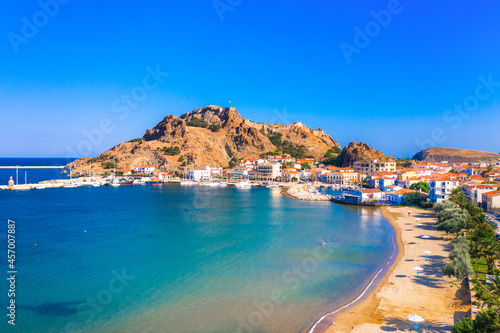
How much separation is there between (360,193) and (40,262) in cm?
4311

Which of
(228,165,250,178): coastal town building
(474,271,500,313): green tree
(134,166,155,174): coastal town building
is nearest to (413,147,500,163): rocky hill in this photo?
(228,165,250,178): coastal town building

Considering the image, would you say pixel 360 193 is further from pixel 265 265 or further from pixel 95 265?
pixel 95 265

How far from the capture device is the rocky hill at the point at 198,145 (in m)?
101

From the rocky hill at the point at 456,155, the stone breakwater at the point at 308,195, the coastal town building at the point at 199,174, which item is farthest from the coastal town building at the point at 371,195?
the rocky hill at the point at 456,155

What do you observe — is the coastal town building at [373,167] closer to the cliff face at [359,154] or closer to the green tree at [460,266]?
the cliff face at [359,154]

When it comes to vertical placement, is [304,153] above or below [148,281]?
above

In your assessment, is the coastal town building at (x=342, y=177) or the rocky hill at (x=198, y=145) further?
the rocky hill at (x=198, y=145)

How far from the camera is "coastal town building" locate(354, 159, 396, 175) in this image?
80438 mm

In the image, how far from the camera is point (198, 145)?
112m

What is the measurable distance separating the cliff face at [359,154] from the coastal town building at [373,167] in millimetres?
5065

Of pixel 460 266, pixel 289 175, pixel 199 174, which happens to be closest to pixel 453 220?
pixel 460 266

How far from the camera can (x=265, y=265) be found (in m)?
20.3

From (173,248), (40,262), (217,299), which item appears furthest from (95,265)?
(217,299)

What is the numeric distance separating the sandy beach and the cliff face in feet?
238
